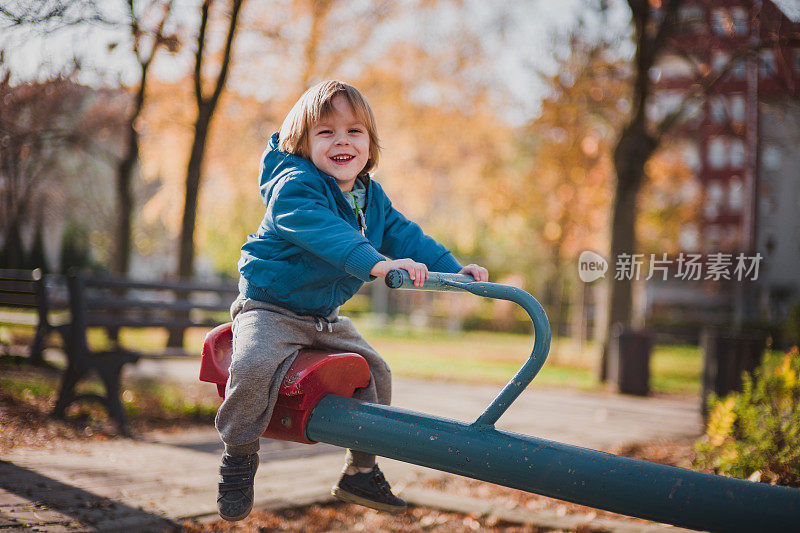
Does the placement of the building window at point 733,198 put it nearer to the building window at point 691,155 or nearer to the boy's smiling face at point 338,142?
the building window at point 691,155

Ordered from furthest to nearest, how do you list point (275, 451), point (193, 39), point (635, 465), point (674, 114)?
point (674, 114), point (193, 39), point (275, 451), point (635, 465)

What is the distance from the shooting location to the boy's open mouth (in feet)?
7.57

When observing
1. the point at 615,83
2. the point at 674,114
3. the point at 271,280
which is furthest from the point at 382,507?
the point at 615,83

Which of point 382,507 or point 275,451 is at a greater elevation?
point 382,507

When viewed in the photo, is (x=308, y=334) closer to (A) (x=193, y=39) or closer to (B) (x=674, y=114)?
(A) (x=193, y=39)

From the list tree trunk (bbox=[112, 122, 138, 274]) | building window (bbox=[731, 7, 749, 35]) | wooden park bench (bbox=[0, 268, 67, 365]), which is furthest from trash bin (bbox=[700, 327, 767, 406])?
tree trunk (bbox=[112, 122, 138, 274])

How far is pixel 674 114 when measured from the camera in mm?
9289

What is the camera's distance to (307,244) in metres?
2.04

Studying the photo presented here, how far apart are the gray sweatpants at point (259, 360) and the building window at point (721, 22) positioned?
24.0 feet

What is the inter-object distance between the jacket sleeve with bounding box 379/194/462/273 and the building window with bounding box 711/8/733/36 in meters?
6.81

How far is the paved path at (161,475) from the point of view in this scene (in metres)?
2.92

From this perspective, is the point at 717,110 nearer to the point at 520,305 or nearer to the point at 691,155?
the point at 691,155

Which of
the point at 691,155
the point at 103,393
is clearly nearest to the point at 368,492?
the point at 103,393

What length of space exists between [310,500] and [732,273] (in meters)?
3.52
